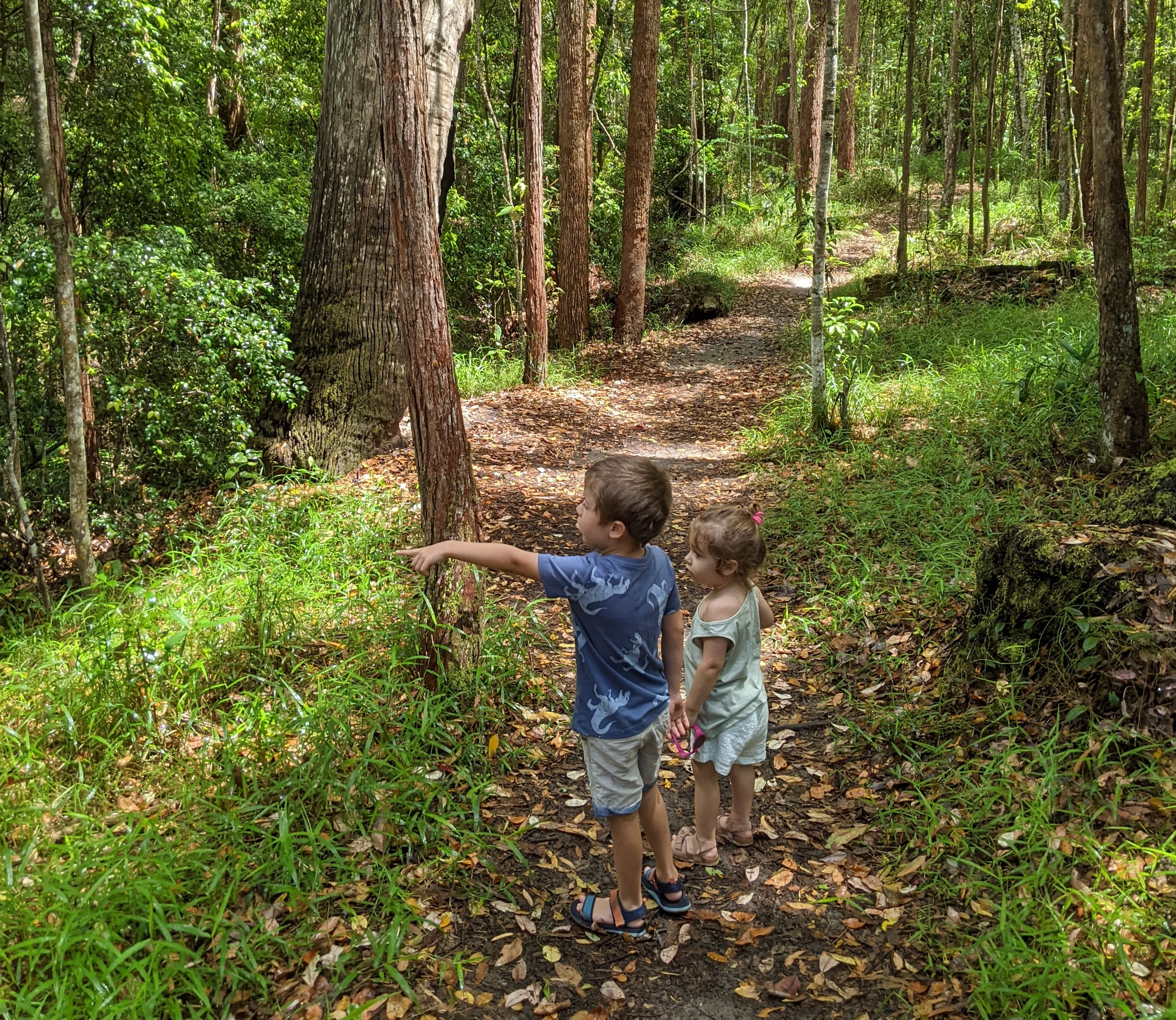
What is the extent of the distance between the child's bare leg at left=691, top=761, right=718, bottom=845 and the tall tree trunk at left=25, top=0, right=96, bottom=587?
3753 millimetres

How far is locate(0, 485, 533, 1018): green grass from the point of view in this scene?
8.41 feet

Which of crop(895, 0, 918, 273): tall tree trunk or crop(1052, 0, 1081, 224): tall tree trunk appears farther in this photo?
crop(1052, 0, 1081, 224): tall tree trunk

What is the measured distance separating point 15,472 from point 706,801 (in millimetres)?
4767

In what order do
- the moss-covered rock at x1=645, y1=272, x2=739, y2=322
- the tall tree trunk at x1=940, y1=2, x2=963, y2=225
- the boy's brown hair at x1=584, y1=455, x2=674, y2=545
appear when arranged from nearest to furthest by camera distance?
1. the boy's brown hair at x1=584, y1=455, x2=674, y2=545
2. the tall tree trunk at x1=940, y1=2, x2=963, y2=225
3. the moss-covered rock at x1=645, y1=272, x2=739, y2=322

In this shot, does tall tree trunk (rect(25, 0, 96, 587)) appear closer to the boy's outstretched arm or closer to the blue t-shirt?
the boy's outstretched arm

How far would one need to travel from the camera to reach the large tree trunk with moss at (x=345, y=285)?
6645 millimetres

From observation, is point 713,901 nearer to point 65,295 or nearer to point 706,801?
point 706,801

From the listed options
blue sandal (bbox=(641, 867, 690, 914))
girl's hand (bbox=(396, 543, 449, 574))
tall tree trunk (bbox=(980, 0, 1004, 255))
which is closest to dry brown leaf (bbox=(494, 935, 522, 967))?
blue sandal (bbox=(641, 867, 690, 914))

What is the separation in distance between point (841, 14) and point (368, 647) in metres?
24.3

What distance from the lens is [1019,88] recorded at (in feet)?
66.3

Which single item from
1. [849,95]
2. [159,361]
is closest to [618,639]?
[159,361]

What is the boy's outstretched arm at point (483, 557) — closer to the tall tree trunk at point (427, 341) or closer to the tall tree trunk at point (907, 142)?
the tall tree trunk at point (427, 341)

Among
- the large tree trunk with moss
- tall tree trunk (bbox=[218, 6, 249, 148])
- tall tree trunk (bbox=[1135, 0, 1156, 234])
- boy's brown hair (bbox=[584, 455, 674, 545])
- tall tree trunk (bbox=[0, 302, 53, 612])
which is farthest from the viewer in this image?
tall tree trunk (bbox=[218, 6, 249, 148])

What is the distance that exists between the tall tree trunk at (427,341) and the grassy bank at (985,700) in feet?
6.66
